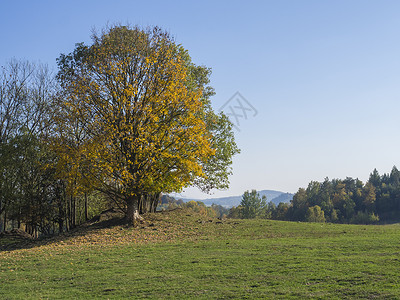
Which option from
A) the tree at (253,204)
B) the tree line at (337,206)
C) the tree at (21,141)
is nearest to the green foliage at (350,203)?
the tree line at (337,206)

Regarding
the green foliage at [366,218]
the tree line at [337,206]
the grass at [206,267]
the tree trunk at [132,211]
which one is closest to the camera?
the grass at [206,267]

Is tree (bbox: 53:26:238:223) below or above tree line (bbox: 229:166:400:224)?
above

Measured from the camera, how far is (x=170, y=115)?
79.2 ft

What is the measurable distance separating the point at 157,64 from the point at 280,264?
633 inches

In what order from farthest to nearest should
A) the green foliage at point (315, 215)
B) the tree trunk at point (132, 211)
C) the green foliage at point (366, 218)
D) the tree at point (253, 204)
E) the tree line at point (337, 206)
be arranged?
the tree at point (253, 204) → the tree line at point (337, 206) → the green foliage at point (315, 215) → the green foliage at point (366, 218) → the tree trunk at point (132, 211)

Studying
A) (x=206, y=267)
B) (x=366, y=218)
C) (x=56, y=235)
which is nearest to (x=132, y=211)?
(x=56, y=235)

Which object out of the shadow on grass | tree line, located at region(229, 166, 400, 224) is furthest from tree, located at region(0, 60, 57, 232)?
tree line, located at region(229, 166, 400, 224)

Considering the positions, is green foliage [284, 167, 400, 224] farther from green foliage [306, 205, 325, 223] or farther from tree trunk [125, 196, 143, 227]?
tree trunk [125, 196, 143, 227]

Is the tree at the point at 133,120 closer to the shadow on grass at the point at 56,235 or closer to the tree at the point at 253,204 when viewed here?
the shadow on grass at the point at 56,235

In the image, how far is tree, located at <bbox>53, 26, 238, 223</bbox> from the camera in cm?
2198

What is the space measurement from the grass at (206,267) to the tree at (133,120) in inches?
144

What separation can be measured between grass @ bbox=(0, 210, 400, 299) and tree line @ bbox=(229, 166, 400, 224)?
90388 millimetres

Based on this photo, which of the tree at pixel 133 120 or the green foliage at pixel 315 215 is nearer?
the tree at pixel 133 120

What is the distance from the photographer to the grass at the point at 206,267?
988cm
